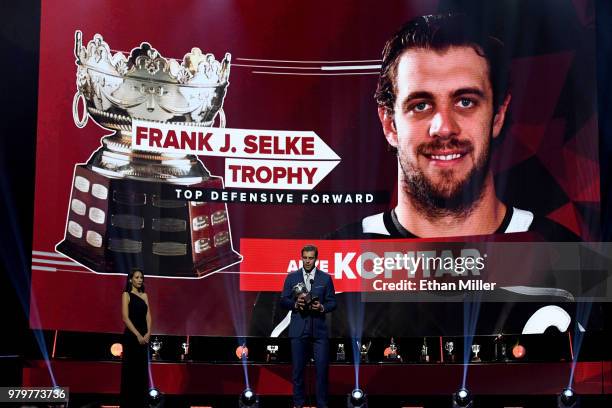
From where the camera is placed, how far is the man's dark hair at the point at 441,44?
8500mm

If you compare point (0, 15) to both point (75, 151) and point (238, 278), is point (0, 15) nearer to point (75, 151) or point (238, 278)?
point (75, 151)

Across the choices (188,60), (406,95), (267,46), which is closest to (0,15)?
(188,60)

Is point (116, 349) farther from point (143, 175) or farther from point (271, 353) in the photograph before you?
point (143, 175)

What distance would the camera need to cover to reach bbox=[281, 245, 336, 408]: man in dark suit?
6.54 m

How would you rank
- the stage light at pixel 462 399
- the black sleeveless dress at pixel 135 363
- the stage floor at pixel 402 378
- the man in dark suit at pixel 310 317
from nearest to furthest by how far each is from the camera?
1. the man in dark suit at pixel 310 317
2. the black sleeveless dress at pixel 135 363
3. the stage light at pixel 462 399
4. the stage floor at pixel 402 378

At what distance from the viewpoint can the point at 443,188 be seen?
852cm

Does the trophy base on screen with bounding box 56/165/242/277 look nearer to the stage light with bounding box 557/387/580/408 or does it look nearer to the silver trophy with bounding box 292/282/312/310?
the silver trophy with bounding box 292/282/312/310

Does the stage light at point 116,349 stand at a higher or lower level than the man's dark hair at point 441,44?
lower

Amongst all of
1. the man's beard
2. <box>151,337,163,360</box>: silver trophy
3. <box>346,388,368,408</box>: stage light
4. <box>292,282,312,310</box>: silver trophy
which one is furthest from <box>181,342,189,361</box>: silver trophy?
the man's beard

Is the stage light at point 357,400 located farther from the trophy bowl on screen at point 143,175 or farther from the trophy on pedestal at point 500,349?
the trophy bowl on screen at point 143,175

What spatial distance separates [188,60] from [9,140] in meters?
1.86

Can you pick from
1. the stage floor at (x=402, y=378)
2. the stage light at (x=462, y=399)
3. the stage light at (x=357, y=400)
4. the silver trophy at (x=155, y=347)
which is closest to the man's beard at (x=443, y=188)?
the stage floor at (x=402, y=378)

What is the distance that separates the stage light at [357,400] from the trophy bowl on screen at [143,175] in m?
1.71

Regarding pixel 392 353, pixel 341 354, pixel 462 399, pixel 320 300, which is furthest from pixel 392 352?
pixel 320 300
